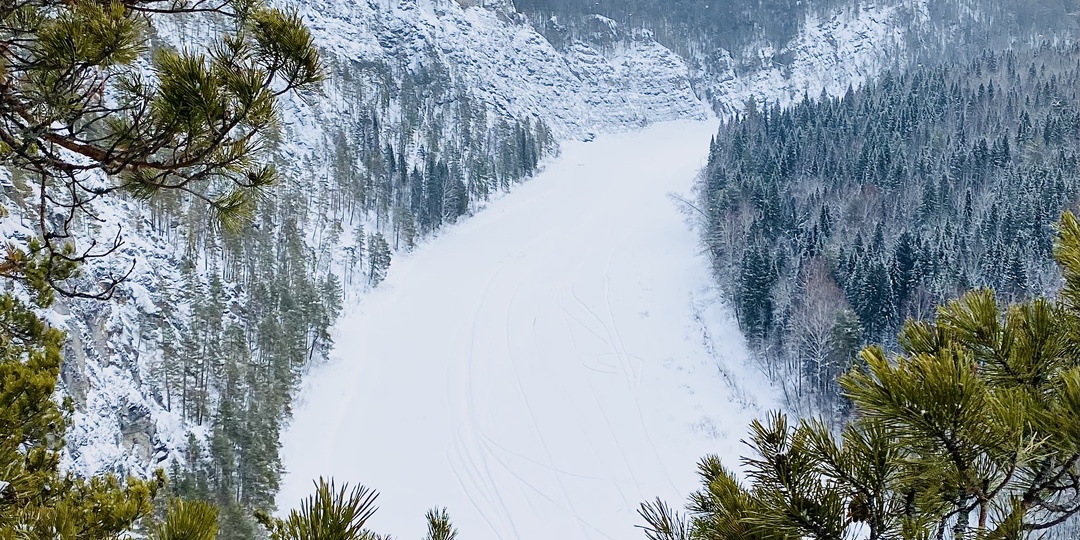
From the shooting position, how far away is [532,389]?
29641mm

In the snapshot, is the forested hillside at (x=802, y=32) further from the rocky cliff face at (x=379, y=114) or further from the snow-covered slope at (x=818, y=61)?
the rocky cliff face at (x=379, y=114)

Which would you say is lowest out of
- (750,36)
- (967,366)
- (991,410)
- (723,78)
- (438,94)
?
(991,410)

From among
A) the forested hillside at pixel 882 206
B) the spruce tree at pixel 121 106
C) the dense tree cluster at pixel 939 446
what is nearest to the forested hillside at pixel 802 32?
the forested hillside at pixel 882 206

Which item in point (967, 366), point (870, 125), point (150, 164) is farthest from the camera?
point (870, 125)

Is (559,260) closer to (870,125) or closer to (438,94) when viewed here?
(870,125)

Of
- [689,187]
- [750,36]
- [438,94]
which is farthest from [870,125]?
[750,36]

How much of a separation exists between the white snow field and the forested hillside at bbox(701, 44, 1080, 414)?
3340 mm

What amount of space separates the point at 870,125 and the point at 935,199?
66.7 feet

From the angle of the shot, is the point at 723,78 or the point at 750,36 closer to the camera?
the point at 723,78

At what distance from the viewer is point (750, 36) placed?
15212 cm

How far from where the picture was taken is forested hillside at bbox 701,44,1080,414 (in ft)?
99.0

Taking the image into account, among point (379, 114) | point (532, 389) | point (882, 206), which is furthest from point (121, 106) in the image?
point (379, 114)

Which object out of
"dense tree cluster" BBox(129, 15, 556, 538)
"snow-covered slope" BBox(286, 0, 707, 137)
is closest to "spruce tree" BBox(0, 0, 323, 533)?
"dense tree cluster" BBox(129, 15, 556, 538)

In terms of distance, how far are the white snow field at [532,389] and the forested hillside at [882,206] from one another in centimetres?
334
